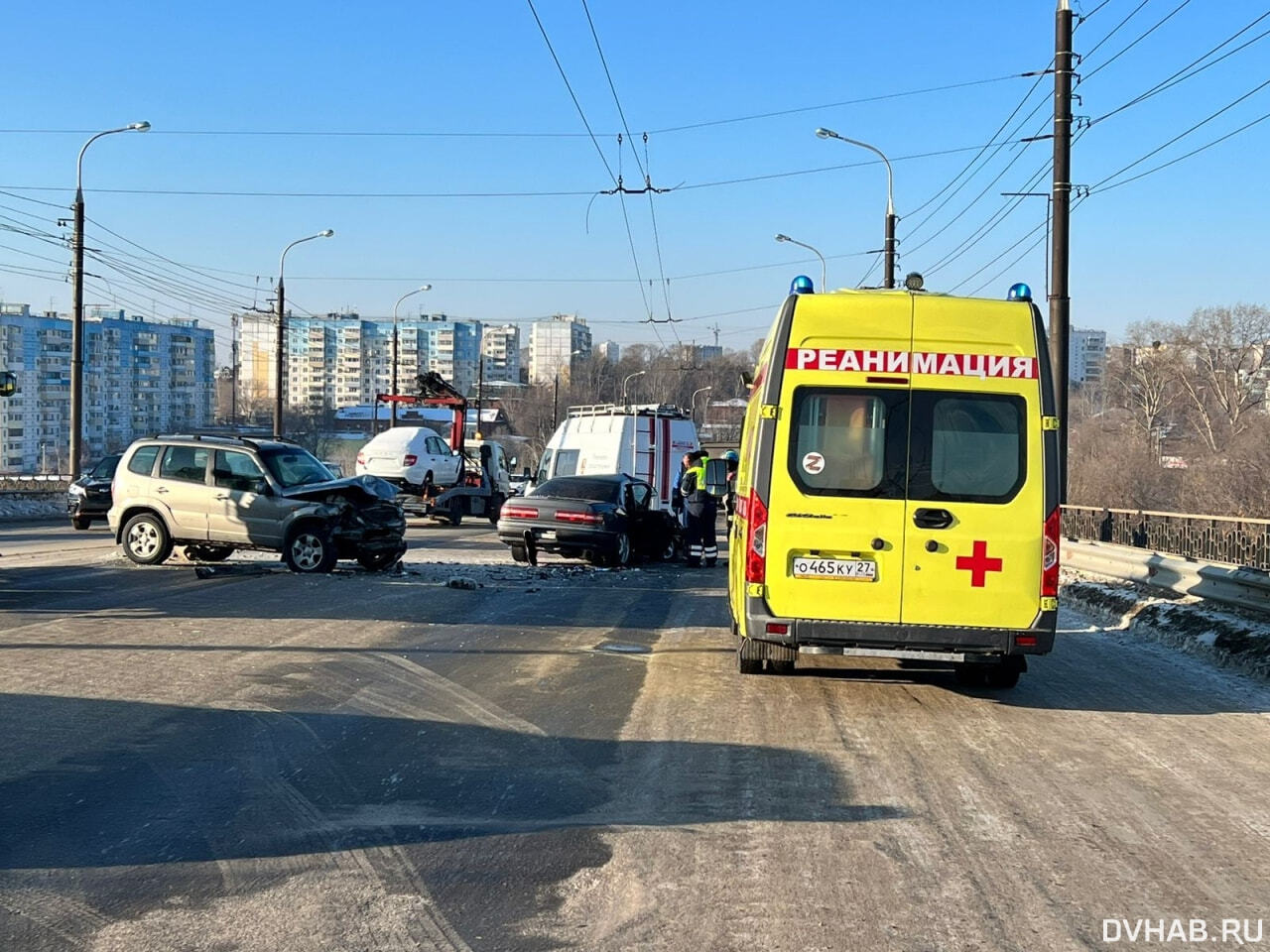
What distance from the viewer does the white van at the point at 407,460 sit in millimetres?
34750

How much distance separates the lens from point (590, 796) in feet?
20.0

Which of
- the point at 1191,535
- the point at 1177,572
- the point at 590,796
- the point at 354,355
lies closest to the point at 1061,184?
the point at 1191,535

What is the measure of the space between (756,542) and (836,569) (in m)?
0.57

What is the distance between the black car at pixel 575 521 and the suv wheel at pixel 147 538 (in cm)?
506

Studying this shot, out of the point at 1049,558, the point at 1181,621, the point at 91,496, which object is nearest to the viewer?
the point at 1049,558

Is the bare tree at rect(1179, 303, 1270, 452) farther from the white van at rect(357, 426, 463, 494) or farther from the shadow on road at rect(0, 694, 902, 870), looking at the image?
the shadow on road at rect(0, 694, 902, 870)

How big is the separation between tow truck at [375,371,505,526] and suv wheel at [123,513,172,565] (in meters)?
16.7

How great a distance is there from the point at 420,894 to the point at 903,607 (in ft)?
15.2

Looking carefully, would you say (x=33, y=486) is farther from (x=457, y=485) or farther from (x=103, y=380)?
(x=103, y=380)

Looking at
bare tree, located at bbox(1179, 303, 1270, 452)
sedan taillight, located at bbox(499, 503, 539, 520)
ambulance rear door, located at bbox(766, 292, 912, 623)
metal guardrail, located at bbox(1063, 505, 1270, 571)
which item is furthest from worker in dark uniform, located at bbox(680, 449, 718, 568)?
bare tree, located at bbox(1179, 303, 1270, 452)

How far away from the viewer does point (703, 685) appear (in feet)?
30.3

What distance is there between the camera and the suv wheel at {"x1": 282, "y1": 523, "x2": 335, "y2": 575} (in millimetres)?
16938

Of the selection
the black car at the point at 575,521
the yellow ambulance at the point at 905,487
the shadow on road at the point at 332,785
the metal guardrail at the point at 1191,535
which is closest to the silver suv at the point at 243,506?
the black car at the point at 575,521

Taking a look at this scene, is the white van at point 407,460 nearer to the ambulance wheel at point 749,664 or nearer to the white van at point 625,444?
the white van at point 625,444
